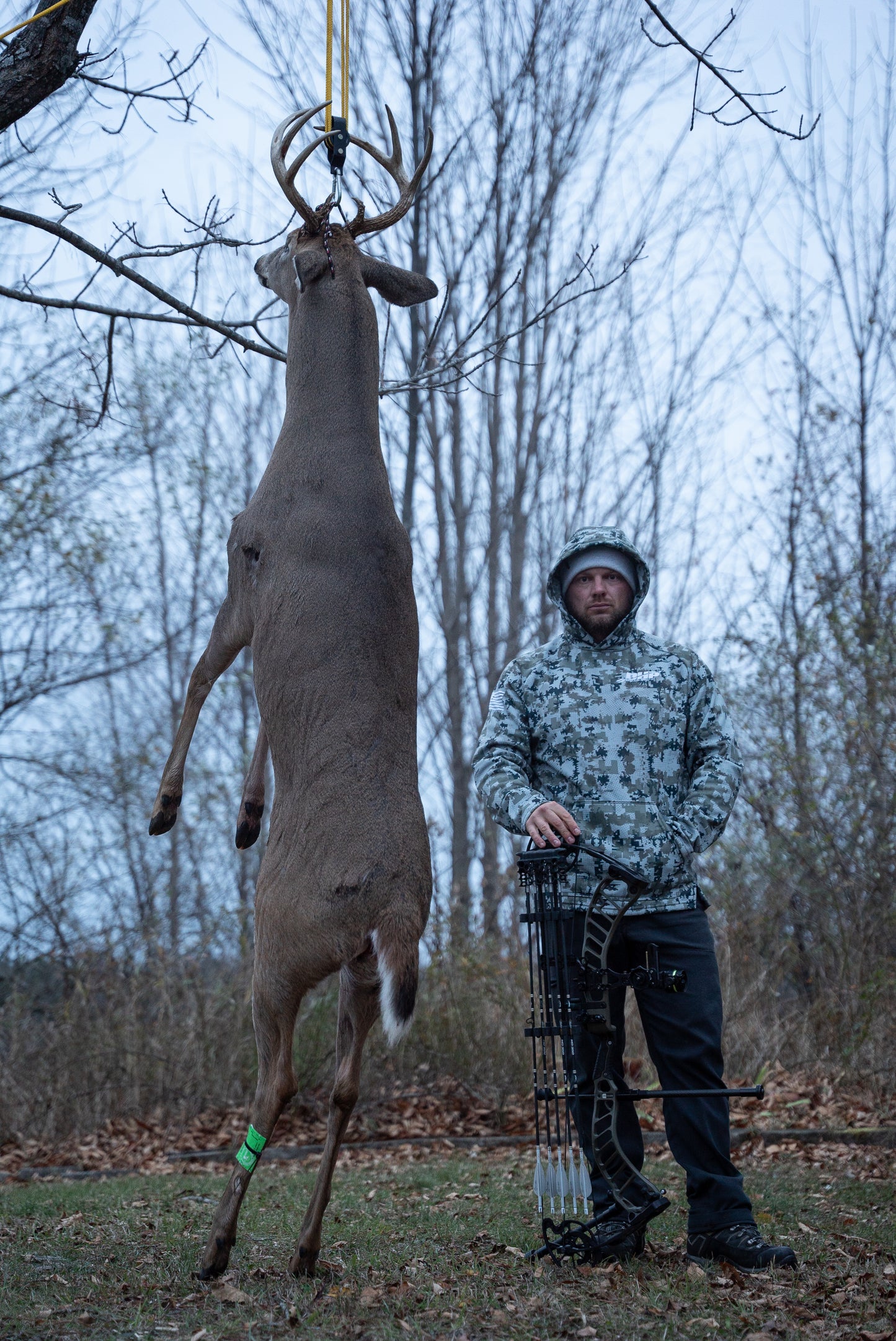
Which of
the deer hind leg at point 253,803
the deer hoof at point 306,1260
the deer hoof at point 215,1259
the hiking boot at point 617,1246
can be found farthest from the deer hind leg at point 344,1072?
the hiking boot at point 617,1246

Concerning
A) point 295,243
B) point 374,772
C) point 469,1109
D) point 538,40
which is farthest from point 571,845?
point 538,40

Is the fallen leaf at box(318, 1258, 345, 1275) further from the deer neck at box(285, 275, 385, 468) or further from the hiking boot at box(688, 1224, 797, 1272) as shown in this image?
the deer neck at box(285, 275, 385, 468)

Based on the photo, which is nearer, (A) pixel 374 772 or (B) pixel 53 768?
(A) pixel 374 772

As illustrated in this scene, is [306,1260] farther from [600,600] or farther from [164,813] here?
[600,600]

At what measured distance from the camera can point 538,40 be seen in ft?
43.5

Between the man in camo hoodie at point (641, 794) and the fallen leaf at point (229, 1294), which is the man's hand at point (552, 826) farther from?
the fallen leaf at point (229, 1294)

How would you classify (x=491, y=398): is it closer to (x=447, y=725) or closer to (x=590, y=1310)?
(x=447, y=725)

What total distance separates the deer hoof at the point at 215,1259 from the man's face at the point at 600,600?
A: 2.55 meters

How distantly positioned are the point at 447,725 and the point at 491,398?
3.58 m

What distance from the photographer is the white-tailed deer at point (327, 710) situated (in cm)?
391

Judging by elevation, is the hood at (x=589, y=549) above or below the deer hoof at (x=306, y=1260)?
above

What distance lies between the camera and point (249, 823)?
4664 mm

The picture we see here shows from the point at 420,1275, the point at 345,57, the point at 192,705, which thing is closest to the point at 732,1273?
the point at 420,1275

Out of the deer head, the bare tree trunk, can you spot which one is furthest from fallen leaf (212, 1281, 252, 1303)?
the bare tree trunk
